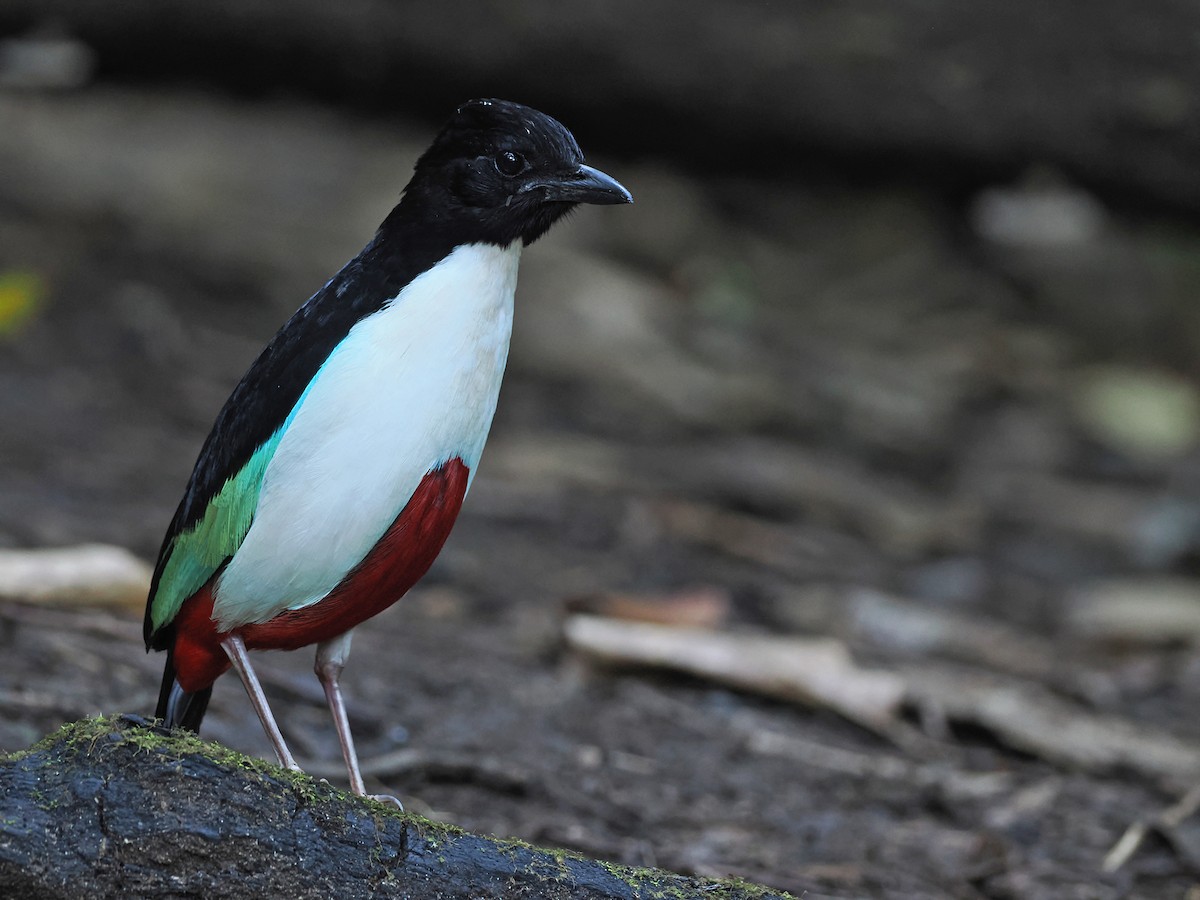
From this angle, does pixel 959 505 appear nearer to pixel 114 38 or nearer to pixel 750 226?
pixel 750 226

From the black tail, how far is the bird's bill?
4.26 feet

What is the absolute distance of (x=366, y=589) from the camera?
2.99 m

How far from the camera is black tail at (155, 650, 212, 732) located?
326 centimetres

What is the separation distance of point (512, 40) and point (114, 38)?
2.48m

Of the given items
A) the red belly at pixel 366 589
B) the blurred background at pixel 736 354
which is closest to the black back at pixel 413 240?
the red belly at pixel 366 589

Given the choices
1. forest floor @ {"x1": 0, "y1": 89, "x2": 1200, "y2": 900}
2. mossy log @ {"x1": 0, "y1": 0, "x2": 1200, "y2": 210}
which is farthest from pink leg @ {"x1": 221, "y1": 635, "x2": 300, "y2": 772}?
mossy log @ {"x1": 0, "y1": 0, "x2": 1200, "y2": 210}

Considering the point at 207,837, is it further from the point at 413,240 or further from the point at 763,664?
the point at 763,664

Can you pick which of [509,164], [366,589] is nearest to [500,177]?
[509,164]

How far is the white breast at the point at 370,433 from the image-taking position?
285 centimetres

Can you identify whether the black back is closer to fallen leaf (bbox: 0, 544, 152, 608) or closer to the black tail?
the black tail

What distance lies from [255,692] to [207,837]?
0.69 metres

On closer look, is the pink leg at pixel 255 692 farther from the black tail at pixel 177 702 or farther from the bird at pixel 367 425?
the black tail at pixel 177 702

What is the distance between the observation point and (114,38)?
914 centimetres

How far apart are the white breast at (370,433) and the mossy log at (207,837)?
529 millimetres
